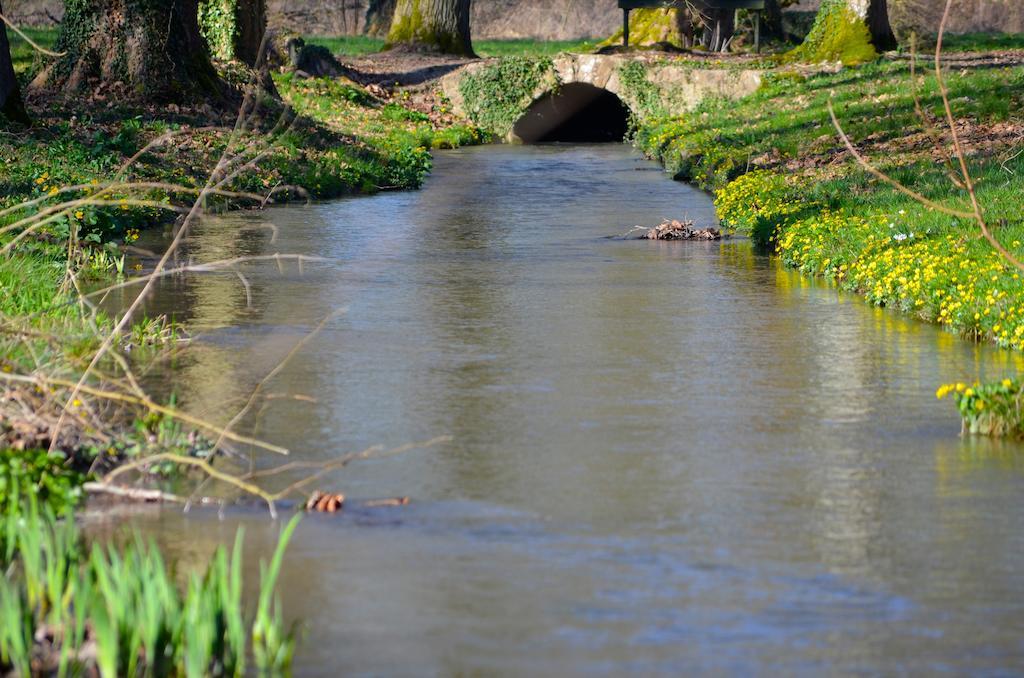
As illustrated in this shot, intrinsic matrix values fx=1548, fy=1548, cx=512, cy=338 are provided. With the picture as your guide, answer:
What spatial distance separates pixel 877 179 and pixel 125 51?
38.2 ft

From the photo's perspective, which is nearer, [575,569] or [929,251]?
[575,569]

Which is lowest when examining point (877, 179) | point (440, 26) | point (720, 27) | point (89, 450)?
point (89, 450)

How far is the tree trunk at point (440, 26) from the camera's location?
37781 millimetres

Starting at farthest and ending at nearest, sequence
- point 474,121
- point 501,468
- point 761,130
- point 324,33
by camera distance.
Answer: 1. point 324,33
2. point 474,121
3. point 761,130
4. point 501,468

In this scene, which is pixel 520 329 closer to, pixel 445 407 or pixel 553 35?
pixel 445 407

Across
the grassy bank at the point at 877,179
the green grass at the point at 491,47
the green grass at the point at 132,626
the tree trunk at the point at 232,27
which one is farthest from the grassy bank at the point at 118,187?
the green grass at the point at 491,47

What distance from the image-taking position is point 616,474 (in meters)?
7.12

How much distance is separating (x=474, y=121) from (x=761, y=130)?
10.8 m

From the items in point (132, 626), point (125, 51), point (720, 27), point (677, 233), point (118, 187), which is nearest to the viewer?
point (132, 626)

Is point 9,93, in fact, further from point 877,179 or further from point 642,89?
point 642,89

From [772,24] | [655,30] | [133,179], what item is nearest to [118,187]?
[133,179]

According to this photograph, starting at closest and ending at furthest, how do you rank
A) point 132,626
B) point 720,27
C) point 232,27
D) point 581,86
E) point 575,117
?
point 132,626
point 232,27
point 581,86
point 575,117
point 720,27

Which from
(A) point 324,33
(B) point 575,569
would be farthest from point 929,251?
(A) point 324,33

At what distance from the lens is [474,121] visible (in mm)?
33844
